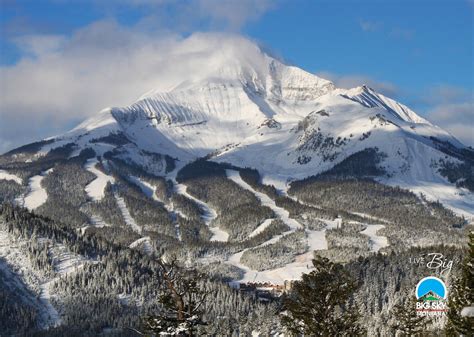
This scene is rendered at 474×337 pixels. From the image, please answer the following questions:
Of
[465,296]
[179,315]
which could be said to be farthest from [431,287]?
[179,315]

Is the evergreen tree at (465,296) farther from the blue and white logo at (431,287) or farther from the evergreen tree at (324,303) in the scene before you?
the blue and white logo at (431,287)

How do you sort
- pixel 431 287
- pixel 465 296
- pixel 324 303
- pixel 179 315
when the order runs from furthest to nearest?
pixel 431 287, pixel 465 296, pixel 324 303, pixel 179 315

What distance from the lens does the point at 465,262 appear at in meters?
53.1

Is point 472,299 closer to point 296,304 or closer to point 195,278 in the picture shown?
point 296,304

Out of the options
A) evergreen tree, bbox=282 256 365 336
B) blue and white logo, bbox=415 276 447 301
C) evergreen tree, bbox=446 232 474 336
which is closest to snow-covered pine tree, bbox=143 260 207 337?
evergreen tree, bbox=282 256 365 336

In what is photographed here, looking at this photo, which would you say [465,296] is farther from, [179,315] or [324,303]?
[179,315]

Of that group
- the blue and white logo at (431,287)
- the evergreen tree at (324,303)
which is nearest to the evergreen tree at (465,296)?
the evergreen tree at (324,303)

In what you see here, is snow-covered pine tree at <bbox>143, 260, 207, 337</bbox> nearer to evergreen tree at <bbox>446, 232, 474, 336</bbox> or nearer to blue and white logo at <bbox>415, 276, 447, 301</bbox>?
evergreen tree at <bbox>446, 232, 474, 336</bbox>

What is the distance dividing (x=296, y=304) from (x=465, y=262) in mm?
14033

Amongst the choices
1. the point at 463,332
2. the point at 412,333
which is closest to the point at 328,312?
the point at 463,332

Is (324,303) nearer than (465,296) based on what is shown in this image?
Yes

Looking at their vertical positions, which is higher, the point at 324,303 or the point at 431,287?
the point at 431,287

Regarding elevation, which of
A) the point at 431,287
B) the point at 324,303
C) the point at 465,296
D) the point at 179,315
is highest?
the point at 431,287

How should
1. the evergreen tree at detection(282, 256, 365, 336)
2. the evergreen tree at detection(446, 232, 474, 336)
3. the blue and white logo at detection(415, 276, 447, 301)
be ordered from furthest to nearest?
the blue and white logo at detection(415, 276, 447, 301) < the evergreen tree at detection(446, 232, 474, 336) < the evergreen tree at detection(282, 256, 365, 336)
